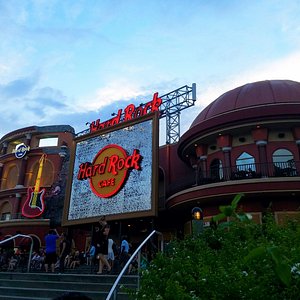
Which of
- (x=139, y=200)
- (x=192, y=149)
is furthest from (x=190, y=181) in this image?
(x=139, y=200)

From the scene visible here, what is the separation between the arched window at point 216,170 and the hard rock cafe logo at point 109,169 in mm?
4405

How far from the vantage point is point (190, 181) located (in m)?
23.0

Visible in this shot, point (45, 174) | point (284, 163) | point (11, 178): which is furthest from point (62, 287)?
point (11, 178)

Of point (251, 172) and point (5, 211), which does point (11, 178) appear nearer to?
point (5, 211)

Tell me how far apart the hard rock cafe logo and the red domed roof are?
204 inches

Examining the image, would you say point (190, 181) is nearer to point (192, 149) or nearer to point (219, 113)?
point (192, 149)

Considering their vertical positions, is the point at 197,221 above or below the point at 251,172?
below

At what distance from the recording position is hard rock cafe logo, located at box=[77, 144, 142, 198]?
21203 mm

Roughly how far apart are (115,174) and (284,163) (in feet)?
32.7

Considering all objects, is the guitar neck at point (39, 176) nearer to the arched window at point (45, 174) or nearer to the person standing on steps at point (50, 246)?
the arched window at point (45, 174)

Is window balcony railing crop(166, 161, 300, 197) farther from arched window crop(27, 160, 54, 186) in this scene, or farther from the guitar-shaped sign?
arched window crop(27, 160, 54, 186)

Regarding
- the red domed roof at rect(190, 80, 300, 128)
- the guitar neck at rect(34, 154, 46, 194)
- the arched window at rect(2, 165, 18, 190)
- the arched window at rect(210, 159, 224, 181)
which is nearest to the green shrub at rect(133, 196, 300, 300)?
the arched window at rect(210, 159, 224, 181)

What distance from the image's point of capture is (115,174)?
865 inches

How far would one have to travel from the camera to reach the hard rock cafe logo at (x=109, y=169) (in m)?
21.2
